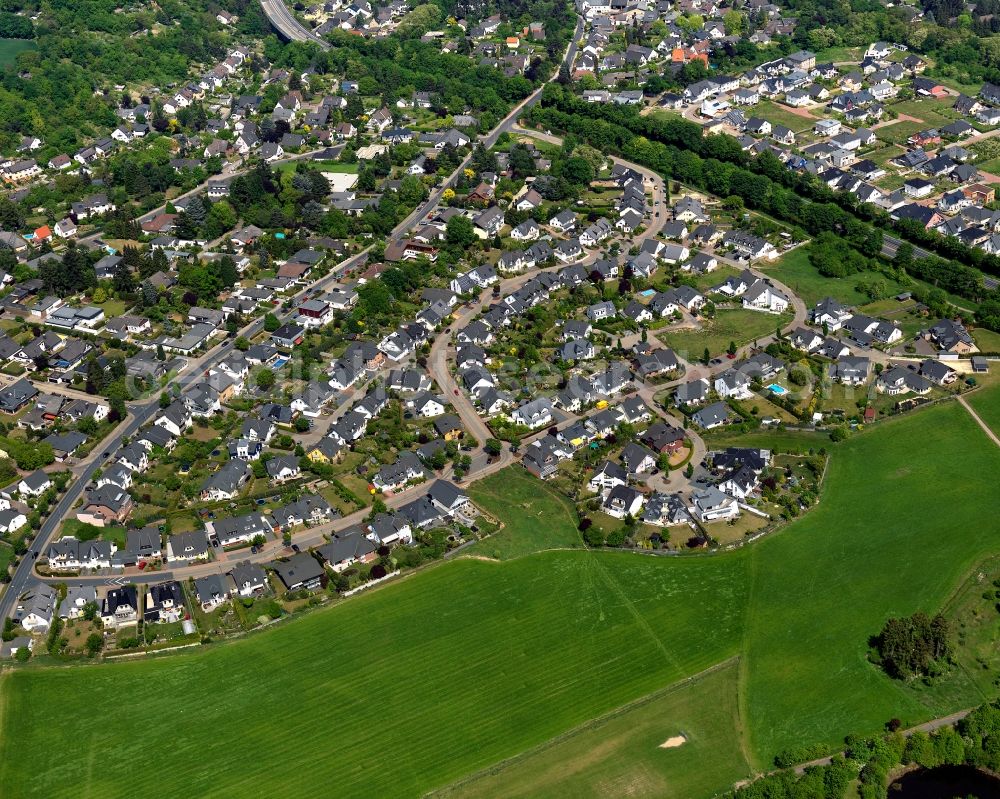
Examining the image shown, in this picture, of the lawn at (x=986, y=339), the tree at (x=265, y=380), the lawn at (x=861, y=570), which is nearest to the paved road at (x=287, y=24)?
the tree at (x=265, y=380)

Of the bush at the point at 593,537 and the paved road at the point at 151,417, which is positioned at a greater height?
the paved road at the point at 151,417

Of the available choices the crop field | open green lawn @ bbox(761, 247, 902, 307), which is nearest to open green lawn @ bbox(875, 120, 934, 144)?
open green lawn @ bbox(761, 247, 902, 307)

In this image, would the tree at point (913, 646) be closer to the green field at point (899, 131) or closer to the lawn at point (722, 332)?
the lawn at point (722, 332)

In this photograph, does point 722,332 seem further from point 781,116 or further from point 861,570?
point 781,116

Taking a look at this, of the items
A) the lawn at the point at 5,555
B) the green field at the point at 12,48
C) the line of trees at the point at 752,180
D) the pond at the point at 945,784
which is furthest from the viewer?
the green field at the point at 12,48

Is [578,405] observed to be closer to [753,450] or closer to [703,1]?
[753,450]

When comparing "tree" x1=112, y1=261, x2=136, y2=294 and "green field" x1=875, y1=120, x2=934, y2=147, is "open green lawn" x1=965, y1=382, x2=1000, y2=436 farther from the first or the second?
"tree" x1=112, y1=261, x2=136, y2=294
